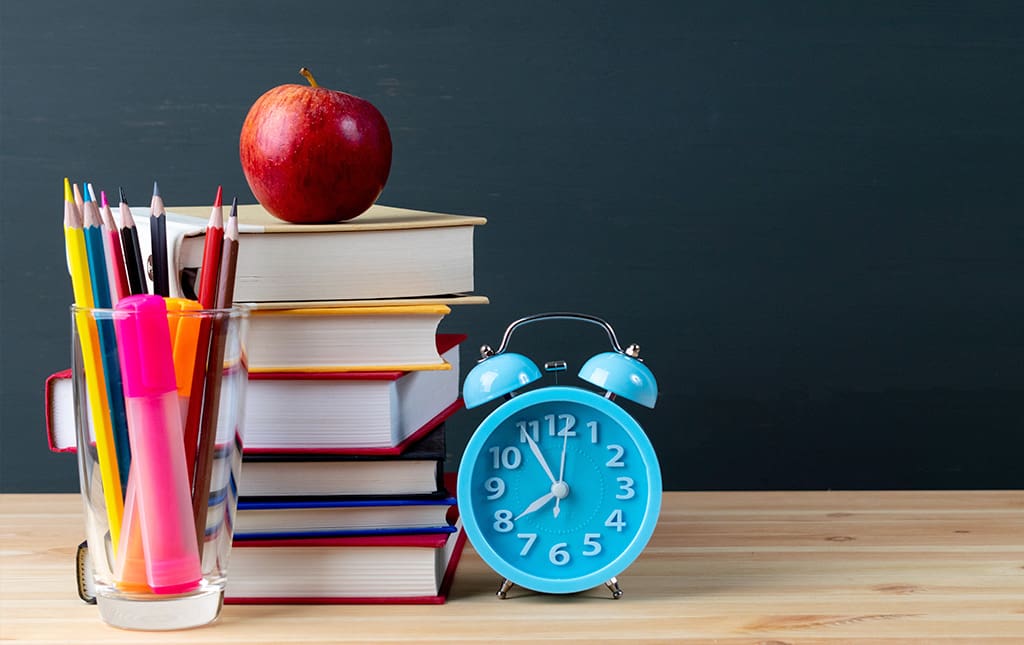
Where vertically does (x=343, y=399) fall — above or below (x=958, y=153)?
below

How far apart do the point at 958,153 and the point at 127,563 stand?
113cm

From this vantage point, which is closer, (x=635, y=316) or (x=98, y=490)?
(x=98, y=490)

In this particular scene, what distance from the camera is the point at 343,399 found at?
0.90 m

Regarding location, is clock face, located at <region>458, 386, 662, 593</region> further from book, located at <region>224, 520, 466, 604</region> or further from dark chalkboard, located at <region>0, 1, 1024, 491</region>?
dark chalkboard, located at <region>0, 1, 1024, 491</region>

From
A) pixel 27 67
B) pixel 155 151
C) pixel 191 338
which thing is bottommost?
pixel 191 338

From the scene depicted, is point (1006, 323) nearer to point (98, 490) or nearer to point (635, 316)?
point (635, 316)

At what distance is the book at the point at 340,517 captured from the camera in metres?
0.89

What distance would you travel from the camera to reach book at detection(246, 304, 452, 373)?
2.93 ft

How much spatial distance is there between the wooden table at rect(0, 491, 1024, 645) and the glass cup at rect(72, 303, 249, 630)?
0.03 meters

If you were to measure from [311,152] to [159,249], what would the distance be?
150mm

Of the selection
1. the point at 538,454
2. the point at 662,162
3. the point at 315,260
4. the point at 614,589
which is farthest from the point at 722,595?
the point at 662,162

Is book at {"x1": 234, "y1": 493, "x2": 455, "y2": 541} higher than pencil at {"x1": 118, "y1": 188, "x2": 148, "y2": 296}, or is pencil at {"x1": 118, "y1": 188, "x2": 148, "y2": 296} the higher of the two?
pencil at {"x1": 118, "y1": 188, "x2": 148, "y2": 296}

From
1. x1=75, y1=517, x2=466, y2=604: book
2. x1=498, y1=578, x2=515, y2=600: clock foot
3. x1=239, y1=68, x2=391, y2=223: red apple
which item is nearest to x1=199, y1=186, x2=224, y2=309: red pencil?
x1=239, y1=68, x2=391, y2=223: red apple

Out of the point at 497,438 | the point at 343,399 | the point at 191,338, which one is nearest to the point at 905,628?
the point at 497,438
